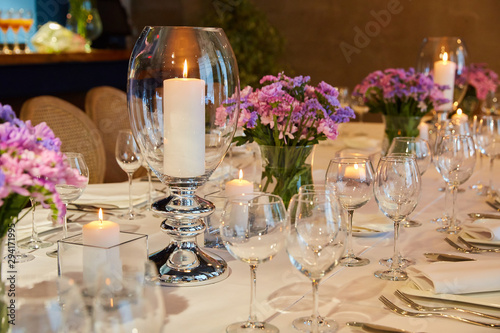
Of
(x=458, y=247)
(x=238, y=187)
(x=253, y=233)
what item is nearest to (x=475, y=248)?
(x=458, y=247)

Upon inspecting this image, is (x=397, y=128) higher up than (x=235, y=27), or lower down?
lower down

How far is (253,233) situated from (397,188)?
1.39 feet

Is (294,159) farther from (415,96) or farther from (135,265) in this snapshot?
(415,96)

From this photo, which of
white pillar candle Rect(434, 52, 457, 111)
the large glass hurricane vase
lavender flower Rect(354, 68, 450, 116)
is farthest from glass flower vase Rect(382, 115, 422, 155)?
the large glass hurricane vase

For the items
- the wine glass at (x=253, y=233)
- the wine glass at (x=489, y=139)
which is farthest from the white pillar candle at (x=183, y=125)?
the wine glass at (x=489, y=139)

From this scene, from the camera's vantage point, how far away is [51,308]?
36.8 inches

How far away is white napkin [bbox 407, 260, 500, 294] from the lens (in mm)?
1073

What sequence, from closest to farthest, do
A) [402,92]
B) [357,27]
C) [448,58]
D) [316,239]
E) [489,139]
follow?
[316,239] < [489,139] < [402,92] < [448,58] < [357,27]

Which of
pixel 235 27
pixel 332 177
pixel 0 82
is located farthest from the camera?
pixel 235 27

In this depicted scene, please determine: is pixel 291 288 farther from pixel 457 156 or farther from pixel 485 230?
pixel 457 156

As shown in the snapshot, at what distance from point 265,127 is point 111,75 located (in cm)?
415

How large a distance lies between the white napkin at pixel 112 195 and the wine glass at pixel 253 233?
80 centimetres

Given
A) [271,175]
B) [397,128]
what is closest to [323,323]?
[271,175]

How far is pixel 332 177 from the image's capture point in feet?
4.41
